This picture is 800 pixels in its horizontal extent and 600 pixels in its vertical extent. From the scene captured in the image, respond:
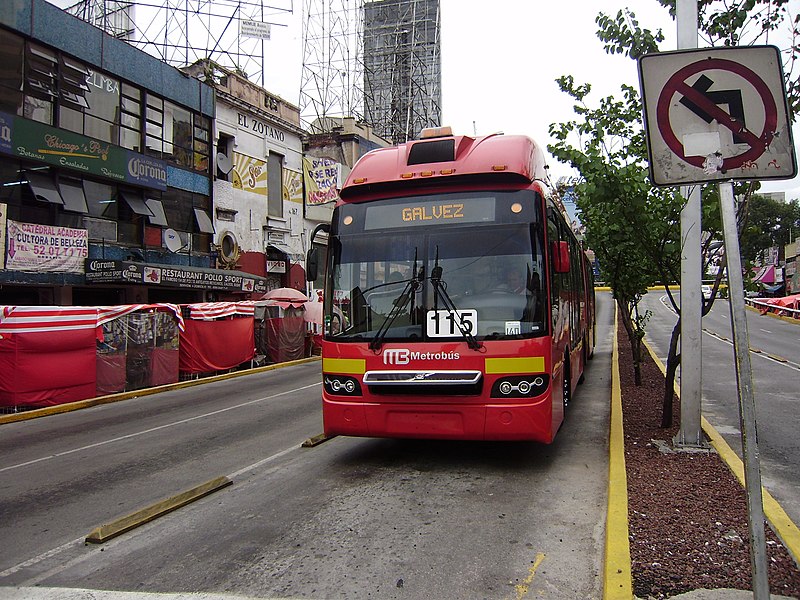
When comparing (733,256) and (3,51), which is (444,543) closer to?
(733,256)

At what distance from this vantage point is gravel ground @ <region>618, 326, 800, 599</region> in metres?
3.81

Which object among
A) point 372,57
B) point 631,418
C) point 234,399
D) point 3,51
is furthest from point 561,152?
point 372,57

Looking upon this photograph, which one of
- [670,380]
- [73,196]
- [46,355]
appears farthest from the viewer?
[73,196]

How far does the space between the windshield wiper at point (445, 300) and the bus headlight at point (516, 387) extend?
426 millimetres

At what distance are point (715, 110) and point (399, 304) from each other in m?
3.75

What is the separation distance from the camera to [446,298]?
635cm

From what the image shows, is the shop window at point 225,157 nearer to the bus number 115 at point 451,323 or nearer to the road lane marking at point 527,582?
the bus number 115 at point 451,323

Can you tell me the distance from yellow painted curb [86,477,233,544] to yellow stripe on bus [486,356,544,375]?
3.04m

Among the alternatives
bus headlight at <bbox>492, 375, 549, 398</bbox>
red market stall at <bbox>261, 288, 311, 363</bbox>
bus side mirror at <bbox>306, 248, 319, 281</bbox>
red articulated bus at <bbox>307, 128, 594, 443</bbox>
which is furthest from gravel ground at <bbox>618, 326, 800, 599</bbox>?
red market stall at <bbox>261, 288, 311, 363</bbox>

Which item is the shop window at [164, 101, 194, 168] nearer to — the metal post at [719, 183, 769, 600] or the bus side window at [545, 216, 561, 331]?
the bus side window at [545, 216, 561, 331]

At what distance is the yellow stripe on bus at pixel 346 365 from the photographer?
646 centimetres

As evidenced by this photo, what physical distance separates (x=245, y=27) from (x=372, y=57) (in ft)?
76.8

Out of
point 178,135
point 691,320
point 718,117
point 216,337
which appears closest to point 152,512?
point 718,117

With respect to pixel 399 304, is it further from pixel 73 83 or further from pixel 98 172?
pixel 73 83
